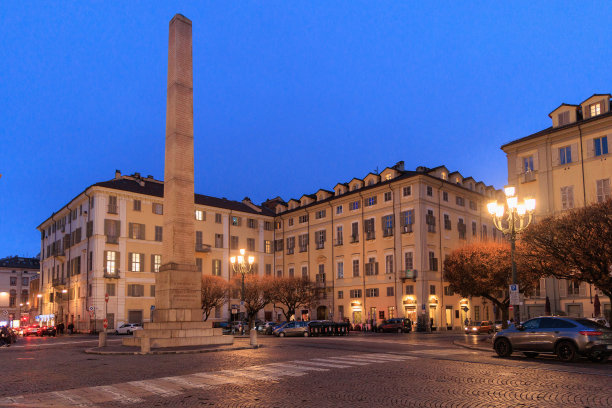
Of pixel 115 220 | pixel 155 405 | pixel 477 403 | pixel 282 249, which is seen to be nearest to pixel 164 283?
pixel 155 405

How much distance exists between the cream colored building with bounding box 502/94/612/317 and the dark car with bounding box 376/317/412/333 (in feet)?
37.0

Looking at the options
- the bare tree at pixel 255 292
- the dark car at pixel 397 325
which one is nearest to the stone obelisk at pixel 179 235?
the dark car at pixel 397 325

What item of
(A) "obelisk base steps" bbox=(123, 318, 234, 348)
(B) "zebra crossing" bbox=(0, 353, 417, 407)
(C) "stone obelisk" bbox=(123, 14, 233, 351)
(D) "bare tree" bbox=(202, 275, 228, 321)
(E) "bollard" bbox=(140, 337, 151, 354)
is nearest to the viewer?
(B) "zebra crossing" bbox=(0, 353, 417, 407)

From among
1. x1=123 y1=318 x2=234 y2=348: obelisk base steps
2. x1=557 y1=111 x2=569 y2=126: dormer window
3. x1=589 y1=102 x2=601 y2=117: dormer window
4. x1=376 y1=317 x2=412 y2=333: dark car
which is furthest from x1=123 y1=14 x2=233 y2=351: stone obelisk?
Answer: x1=589 y1=102 x2=601 y2=117: dormer window

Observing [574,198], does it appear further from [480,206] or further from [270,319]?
[270,319]

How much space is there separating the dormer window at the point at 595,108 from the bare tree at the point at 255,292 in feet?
111

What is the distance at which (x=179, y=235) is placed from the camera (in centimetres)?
2634

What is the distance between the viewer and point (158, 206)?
199ft

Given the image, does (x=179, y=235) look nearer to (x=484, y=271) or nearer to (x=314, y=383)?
(x=314, y=383)

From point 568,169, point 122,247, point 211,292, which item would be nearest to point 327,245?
point 211,292

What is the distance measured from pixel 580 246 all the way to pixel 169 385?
1976cm

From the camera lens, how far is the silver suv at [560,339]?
16.2 metres

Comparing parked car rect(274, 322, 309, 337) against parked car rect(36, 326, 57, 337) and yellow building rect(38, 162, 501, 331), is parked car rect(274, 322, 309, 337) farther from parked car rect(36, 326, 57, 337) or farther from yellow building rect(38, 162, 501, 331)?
parked car rect(36, 326, 57, 337)

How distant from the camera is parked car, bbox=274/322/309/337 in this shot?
136 ft
